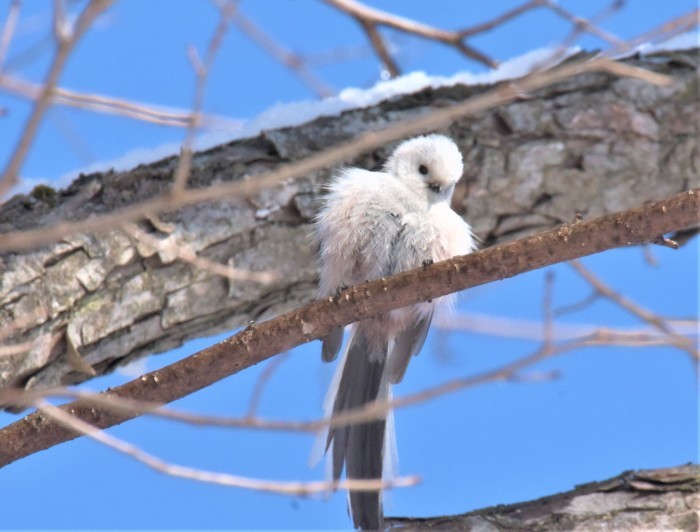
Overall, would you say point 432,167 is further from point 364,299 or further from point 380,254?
point 364,299

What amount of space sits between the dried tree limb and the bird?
574mm

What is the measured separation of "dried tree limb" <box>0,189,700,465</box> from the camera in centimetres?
204

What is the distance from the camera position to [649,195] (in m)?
3.39

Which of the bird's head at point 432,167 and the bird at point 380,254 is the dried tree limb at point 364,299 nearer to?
the bird at point 380,254

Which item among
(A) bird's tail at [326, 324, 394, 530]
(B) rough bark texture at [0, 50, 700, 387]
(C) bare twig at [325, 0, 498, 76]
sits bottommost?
(A) bird's tail at [326, 324, 394, 530]

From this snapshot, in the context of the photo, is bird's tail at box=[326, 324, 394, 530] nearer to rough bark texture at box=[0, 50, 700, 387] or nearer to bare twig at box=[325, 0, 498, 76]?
rough bark texture at box=[0, 50, 700, 387]

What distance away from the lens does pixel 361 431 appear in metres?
2.92

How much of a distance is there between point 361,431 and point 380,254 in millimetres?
595

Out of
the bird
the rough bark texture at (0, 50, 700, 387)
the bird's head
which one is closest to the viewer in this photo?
the rough bark texture at (0, 50, 700, 387)

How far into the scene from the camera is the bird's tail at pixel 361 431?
2600 millimetres

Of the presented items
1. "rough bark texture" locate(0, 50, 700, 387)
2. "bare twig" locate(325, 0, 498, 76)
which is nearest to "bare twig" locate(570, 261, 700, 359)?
"rough bark texture" locate(0, 50, 700, 387)

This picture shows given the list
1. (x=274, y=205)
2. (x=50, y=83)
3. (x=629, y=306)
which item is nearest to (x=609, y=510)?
(x=629, y=306)

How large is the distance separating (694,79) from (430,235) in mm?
1363

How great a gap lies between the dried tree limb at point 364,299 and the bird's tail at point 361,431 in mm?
670
